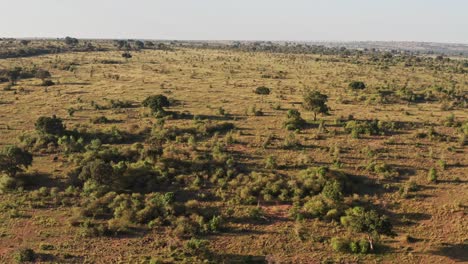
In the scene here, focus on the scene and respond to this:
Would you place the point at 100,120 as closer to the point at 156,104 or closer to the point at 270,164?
the point at 156,104

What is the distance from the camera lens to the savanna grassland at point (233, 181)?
27031 mm

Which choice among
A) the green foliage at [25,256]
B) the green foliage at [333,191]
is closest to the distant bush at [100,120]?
the green foliage at [25,256]

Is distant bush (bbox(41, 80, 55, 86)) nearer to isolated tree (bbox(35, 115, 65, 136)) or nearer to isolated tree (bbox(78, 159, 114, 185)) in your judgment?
isolated tree (bbox(35, 115, 65, 136))

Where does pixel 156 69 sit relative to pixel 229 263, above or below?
above

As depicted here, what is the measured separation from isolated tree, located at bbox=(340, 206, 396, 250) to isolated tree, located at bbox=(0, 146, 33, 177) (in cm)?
2746

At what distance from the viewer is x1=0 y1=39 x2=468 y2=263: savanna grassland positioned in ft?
88.7

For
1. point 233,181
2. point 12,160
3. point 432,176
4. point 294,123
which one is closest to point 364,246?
point 233,181

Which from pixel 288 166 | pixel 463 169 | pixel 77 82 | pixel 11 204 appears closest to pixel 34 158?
pixel 11 204

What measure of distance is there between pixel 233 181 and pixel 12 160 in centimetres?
1919

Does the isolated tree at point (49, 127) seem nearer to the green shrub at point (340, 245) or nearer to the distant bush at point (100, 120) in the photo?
the distant bush at point (100, 120)

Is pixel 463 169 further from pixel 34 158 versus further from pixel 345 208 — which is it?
pixel 34 158

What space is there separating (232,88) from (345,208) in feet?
168

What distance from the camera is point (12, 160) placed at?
35.9m

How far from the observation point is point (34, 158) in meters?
41.2
